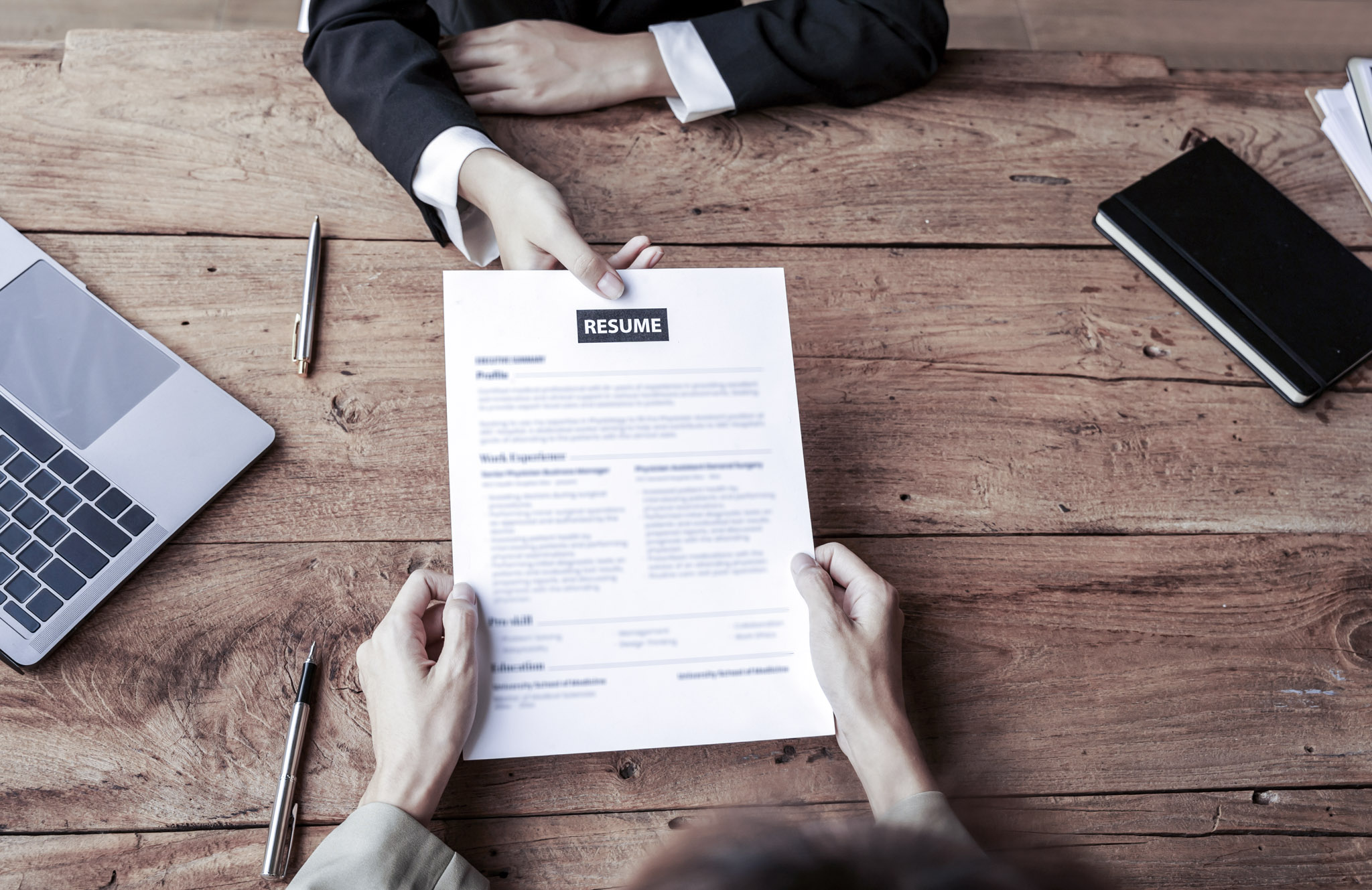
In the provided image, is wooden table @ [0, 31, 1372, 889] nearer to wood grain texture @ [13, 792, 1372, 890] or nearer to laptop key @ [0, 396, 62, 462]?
wood grain texture @ [13, 792, 1372, 890]

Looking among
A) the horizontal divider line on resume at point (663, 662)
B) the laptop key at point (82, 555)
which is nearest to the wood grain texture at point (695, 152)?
the laptop key at point (82, 555)

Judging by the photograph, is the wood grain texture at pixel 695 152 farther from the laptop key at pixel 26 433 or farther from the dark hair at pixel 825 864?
the dark hair at pixel 825 864

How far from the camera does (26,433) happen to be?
69cm

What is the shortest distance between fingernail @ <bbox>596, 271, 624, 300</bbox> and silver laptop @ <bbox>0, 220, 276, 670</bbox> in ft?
1.09

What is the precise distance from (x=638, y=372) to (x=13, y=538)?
0.52 metres

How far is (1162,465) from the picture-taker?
0.85m

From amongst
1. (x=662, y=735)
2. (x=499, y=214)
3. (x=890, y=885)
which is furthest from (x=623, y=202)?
(x=890, y=885)

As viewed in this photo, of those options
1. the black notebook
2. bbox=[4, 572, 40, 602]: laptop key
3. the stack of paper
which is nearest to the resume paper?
bbox=[4, 572, 40, 602]: laptop key

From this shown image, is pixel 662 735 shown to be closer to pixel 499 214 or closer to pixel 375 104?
pixel 499 214


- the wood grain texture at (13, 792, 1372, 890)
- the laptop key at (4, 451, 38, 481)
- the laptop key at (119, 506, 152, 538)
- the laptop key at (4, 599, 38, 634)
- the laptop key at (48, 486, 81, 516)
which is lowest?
the wood grain texture at (13, 792, 1372, 890)

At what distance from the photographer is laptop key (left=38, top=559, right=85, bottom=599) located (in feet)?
2.20

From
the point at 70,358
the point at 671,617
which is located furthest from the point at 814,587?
the point at 70,358

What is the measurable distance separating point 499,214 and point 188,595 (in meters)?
0.44

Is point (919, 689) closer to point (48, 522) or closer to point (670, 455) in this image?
point (670, 455)
